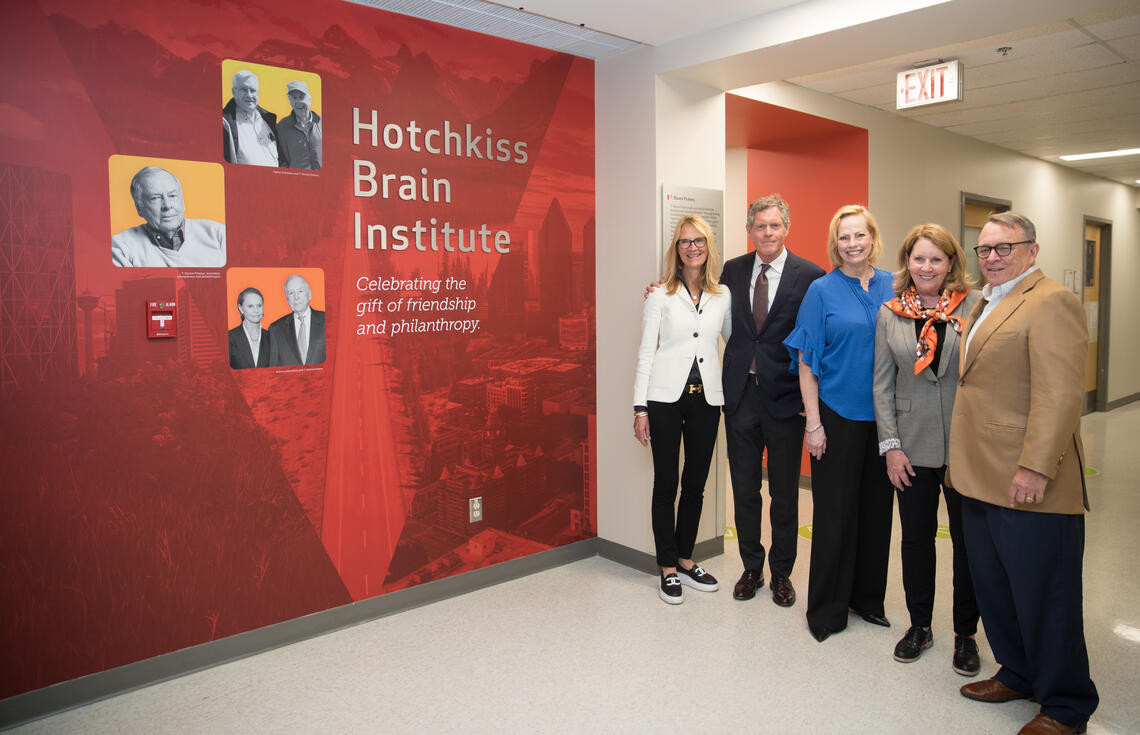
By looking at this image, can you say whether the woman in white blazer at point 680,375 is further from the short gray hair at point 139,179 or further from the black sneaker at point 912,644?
the short gray hair at point 139,179

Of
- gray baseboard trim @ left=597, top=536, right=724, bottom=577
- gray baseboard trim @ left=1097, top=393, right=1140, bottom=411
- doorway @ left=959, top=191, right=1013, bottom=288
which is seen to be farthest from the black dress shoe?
gray baseboard trim @ left=1097, top=393, right=1140, bottom=411

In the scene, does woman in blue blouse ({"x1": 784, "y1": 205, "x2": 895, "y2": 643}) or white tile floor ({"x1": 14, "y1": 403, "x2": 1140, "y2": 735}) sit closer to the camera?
white tile floor ({"x1": 14, "y1": 403, "x2": 1140, "y2": 735})

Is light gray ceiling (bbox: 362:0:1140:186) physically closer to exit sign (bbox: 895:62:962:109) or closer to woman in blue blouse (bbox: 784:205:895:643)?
exit sign (bbox: 895:62:962:109)

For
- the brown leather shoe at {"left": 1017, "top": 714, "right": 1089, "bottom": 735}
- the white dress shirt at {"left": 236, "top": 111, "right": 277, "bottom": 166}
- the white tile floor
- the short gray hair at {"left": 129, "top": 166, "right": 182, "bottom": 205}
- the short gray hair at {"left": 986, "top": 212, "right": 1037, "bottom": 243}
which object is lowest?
the white tile floor

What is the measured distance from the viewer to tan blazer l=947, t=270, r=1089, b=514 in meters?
2.30

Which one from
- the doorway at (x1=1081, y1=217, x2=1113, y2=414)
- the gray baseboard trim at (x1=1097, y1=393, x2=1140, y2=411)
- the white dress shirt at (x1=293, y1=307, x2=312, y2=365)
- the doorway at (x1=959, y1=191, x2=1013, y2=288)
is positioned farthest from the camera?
the gray baseboard trim at (x1=1097, y1=393, x2=1140, y2=411)

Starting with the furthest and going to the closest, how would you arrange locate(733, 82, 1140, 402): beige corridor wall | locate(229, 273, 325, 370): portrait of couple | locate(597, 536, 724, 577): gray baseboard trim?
locate(733, 82, 1140, 402): beige corridor wall, locate(597, 536, 724, 577): gray baseboard trim, locate(229, 273, 325, 370): portrait of couple

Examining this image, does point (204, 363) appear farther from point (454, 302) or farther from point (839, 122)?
point (839, 122)

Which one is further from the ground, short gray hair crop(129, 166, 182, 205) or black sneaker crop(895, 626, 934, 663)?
short gray hair crop(129, 166, 182, 205)

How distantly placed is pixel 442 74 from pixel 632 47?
1.03 meters

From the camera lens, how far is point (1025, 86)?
527 centimetres

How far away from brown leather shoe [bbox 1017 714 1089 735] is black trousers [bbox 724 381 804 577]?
1.24 metres

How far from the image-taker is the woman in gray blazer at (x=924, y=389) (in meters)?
2.83

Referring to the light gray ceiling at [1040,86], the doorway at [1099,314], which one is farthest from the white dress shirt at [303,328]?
the doorway at [1099,314]
